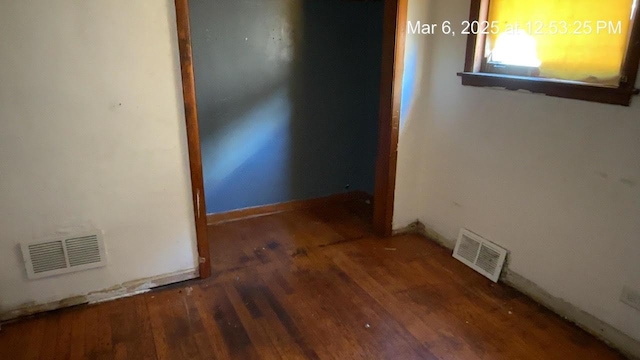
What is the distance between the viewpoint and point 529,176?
2281 millimetres

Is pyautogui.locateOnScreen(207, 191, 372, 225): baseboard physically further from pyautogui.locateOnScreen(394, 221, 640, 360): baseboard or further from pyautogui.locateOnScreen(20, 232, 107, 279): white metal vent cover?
pyautogui.locateOnScreen(394, 221, 640, 360): baseboard

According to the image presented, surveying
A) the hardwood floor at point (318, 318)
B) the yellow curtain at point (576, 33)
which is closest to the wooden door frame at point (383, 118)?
the hardwood floor at point (318, 318)

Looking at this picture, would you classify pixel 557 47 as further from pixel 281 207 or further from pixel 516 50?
pixel 281 207

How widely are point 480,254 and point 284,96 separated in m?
1.80

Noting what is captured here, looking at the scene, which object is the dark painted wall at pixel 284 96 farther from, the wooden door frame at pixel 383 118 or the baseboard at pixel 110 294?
the baseboard at pixel 110 294

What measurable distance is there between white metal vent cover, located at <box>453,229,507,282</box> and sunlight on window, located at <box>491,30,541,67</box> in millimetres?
1038

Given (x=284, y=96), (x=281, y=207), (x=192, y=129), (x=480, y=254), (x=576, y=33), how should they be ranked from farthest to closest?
(x=281, y=207) → (x=284, y=96) → (x=480, y=254) → (x=192, y=129) → (x=576, y=33)

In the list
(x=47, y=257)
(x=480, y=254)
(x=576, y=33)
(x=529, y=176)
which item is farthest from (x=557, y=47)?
(x=47, y=257)

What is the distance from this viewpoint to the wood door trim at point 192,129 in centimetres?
210

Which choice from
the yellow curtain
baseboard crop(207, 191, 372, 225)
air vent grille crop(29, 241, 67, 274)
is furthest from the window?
air vent grille crop(29, 241, 67, 274)

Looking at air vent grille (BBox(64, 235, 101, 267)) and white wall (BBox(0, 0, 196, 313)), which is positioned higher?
white wall (BBox(0, 0, 196, 313))

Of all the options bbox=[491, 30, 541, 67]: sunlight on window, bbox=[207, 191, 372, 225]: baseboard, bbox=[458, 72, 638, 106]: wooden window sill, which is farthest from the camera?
bbox=[207, 191, 372, 225]: baseboard

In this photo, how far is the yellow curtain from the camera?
1.86 meters

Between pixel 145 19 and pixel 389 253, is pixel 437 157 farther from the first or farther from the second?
pixel 145 19
